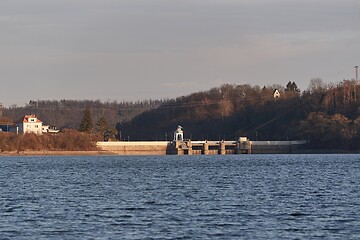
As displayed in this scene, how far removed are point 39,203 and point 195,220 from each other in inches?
558

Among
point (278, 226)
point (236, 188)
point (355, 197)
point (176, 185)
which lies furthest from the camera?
point (176, 185)

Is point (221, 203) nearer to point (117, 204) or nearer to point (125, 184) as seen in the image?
point (117, 204)

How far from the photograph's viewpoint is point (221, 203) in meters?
56.0

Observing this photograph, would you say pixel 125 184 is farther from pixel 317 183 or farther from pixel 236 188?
pixel 317 183

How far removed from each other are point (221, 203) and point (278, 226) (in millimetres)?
12602

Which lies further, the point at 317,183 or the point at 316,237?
the point at 317,183

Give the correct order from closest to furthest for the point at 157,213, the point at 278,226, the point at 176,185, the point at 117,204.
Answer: the point at 278,226
the point at 157,213
the point at 117,204
the point at 176,185

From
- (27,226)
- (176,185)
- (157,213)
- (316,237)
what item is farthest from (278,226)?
(176,185)

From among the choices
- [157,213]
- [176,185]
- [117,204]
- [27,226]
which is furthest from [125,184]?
[27,226]

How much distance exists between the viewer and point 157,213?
163 feet

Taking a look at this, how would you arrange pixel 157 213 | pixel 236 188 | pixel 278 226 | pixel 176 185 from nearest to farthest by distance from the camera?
pixel 278 226, pixel 157 213, pixel 236 188, pixel 176 185

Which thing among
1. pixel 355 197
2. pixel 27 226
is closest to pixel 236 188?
pixel 355 197

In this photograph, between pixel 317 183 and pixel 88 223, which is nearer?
pixel 88 223

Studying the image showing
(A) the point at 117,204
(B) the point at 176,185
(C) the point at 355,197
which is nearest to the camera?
(A) the point at 117,204
